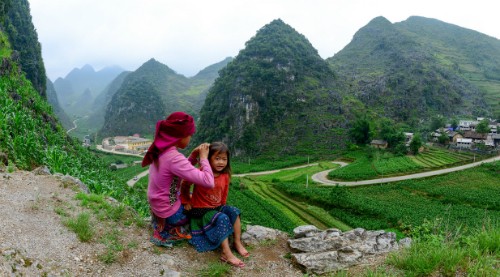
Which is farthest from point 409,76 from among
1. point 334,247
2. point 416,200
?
point 334,247

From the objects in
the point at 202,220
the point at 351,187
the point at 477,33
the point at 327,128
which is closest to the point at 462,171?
the point at 351,187

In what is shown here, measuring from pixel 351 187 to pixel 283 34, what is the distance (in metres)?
68.2

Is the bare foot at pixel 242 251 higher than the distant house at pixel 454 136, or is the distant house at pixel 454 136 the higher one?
the bare foot at pixel 242 251

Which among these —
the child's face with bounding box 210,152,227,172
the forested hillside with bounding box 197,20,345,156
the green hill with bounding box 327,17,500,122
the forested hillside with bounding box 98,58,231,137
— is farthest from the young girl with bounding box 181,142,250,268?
the forested hillside with bounding box 98,58,231,137

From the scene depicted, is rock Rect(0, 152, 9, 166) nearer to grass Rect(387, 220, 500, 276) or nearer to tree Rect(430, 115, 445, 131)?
grass Rect(387, 220, 500, 276)

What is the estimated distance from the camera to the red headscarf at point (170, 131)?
469 cm

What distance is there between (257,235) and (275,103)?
71.6m

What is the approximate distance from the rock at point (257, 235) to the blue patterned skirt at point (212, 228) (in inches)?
37.9

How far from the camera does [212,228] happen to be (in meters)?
5.11

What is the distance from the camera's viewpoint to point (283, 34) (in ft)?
312

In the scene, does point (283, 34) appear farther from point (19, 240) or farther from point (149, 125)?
point (19, 240)

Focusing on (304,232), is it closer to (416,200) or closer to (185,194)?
(185,194)

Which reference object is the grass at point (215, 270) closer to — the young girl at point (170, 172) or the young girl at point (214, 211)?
the young girl at point (214, 211)

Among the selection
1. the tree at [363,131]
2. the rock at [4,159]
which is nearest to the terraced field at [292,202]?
the tree at [363,131]
